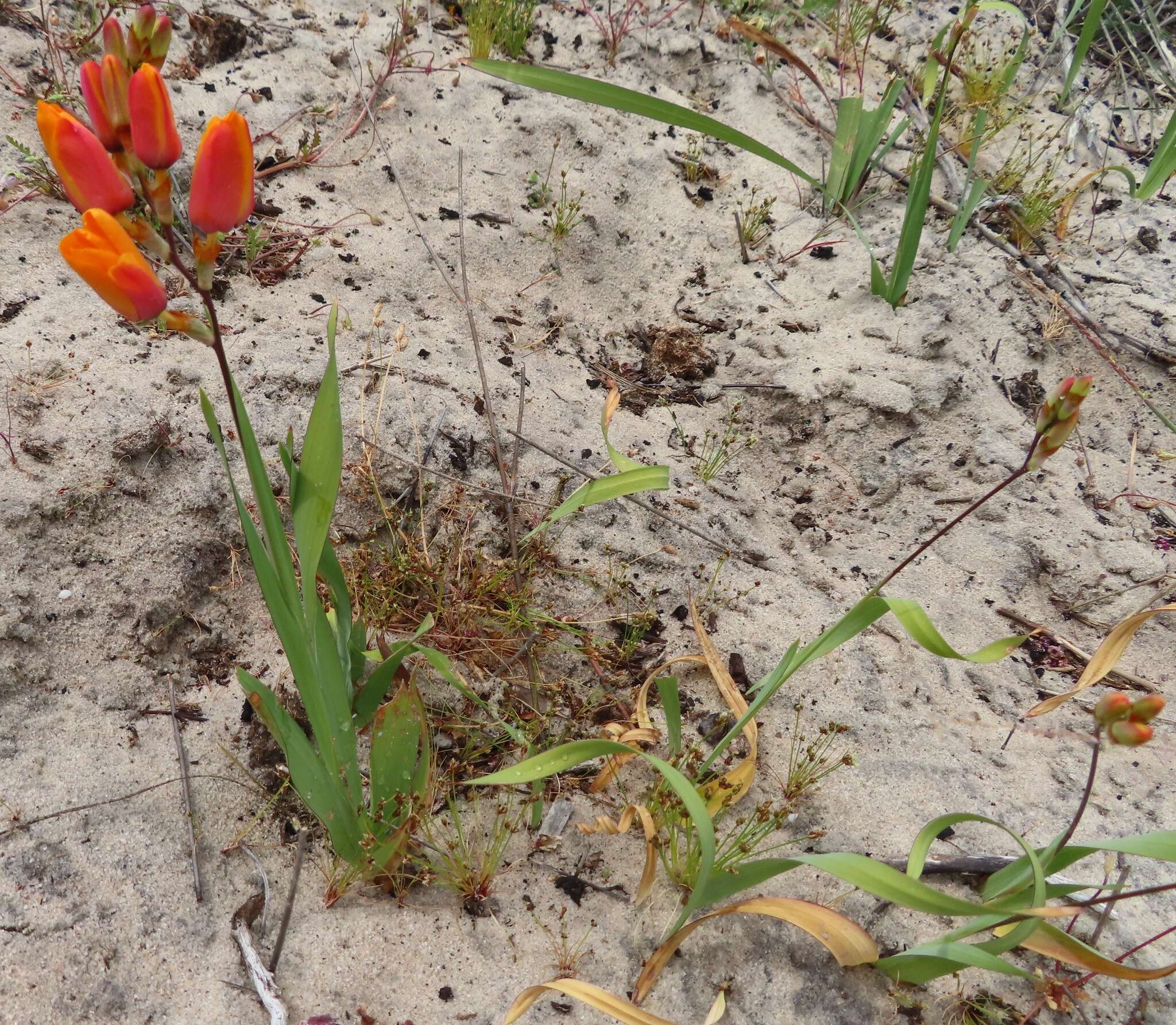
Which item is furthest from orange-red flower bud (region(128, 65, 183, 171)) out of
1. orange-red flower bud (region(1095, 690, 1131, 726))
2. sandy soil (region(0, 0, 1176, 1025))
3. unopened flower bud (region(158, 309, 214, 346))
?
orange-red flower bud (region(1095, 690, 1131, 726))

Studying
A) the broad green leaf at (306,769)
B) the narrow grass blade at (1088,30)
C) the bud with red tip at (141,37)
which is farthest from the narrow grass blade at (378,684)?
the narrow grass blade at (1088,30)

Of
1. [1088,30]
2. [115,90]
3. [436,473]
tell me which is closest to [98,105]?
[115,90]

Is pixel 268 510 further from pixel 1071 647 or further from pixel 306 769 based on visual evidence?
pixel 1071 647

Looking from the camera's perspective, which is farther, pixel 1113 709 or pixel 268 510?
pixel 268 510

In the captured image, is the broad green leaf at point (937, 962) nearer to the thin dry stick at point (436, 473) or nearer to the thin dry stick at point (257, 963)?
the thin dry stick at point (257, 963)

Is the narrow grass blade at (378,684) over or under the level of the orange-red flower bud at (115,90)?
under

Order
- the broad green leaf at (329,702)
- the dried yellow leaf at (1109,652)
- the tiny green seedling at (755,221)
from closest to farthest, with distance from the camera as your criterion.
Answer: the broad green leaf at (329,702), the dried yellow leaf at (1109,652), the tiny green seedling at (755,221)

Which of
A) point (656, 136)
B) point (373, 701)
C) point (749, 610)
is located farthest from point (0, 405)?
point (656, 136)

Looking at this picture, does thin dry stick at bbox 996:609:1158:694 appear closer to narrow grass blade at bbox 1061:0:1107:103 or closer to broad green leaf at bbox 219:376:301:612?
broad green leaf at bbox 219:376:301:612
